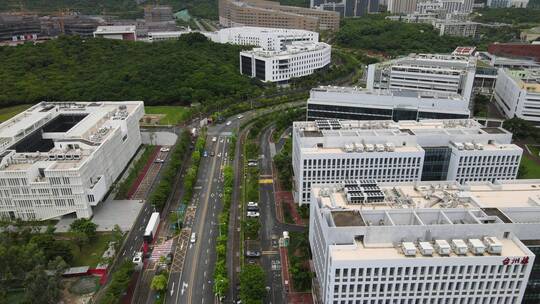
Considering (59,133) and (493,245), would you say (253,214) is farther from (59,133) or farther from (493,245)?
(59,133)

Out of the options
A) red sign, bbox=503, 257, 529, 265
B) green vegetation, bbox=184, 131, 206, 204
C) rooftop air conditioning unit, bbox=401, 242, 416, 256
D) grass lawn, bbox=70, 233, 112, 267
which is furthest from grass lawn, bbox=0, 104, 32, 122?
red sign, bbox=503, 257, 529, 265

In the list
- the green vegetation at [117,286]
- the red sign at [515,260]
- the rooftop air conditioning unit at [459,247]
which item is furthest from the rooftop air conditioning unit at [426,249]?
the green vegetation at [117,286]

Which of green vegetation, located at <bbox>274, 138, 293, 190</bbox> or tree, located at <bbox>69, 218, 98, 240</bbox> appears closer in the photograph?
tree, located at <bbox>69, 218, 98, 240</bbox>

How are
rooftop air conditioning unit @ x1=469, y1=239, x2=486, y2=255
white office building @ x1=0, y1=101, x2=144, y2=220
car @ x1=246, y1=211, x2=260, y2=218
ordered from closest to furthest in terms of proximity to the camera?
rooftop air conditioning unit @ x1=469, y1=239, x2=486, y2=255 → white office building @ x1=0, y1=101, x2=144, y2=220 → car @ x1=246, y1=211, x2=260, y2=218

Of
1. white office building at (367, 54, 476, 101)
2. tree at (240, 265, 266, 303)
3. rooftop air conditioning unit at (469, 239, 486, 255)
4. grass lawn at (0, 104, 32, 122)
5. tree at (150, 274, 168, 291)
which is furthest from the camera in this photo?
grass lawn at (0, 104, 32, 122)

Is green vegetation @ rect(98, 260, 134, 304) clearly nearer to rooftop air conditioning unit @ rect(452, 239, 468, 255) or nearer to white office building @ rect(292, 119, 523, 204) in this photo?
white office building @ rect(292, 119, 523, 204)

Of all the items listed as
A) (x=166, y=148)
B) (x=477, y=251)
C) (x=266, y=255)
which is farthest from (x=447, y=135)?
(x=166, y=148)
